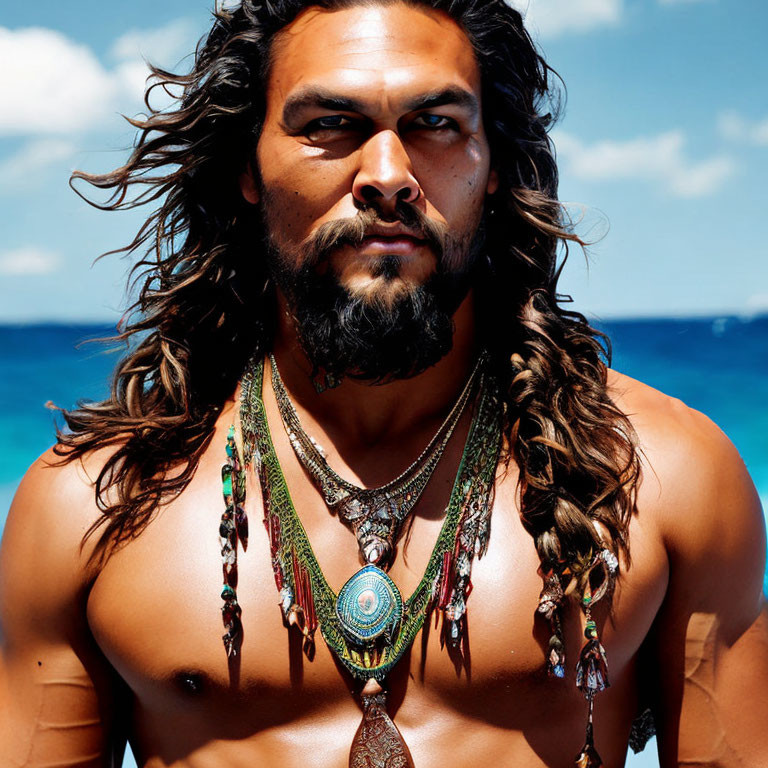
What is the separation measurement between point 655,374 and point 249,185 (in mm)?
14186

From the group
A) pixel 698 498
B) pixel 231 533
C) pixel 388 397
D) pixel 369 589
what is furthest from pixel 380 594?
pixel 698 498

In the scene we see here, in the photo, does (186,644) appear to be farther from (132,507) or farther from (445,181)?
(445,181)

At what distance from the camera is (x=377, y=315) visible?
2.04m

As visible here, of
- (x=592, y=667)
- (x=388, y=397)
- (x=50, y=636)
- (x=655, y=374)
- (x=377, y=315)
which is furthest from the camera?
(x=655, y=374)

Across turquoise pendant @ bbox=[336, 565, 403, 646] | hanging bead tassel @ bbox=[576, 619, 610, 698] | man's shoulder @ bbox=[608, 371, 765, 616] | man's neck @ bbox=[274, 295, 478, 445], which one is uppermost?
man's neck @ bbox=[274, 295, 478, 445]

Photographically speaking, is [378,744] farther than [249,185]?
No

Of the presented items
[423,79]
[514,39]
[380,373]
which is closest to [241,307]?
[380,373]

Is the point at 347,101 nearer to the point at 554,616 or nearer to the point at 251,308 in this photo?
the point at 251,308

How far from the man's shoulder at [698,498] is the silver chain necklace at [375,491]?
0.40 meters

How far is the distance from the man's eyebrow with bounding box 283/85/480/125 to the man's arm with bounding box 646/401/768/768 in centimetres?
77

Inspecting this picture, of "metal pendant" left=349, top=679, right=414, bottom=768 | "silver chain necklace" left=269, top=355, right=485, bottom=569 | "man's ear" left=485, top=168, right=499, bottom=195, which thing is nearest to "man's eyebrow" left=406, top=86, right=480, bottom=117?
"man's ear" left=485, top=168, right=499, bottom=195

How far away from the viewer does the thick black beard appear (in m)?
2.04

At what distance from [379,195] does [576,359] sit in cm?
61

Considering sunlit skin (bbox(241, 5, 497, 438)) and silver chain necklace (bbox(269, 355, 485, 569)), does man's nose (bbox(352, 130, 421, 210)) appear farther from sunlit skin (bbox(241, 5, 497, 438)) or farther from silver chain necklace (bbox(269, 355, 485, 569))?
silver chain necklace (bbox(269, 355, 485, 569))
